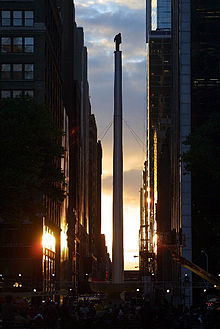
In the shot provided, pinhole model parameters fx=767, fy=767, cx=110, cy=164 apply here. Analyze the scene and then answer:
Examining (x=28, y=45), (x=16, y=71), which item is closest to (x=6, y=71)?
(x=16, y=71)

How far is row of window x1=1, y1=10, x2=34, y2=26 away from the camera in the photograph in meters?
95.6

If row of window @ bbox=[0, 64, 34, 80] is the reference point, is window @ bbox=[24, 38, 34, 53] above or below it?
above

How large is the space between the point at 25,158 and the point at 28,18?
44.5m

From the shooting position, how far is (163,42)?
196m

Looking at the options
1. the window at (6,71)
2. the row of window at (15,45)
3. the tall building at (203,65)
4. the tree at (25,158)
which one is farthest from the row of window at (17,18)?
the tree at (25,158)

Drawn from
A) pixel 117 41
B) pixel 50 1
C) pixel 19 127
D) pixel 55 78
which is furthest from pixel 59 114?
pixel 19 127

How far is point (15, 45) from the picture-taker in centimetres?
9544

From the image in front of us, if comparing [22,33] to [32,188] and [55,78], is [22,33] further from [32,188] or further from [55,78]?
[32,188]

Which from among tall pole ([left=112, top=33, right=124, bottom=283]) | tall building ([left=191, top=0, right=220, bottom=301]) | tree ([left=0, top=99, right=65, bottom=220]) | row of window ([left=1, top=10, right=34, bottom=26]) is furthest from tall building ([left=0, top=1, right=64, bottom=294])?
tree ([left=0, top=99, right=65, bottom=220])

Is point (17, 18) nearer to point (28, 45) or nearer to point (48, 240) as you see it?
point (28, 45)

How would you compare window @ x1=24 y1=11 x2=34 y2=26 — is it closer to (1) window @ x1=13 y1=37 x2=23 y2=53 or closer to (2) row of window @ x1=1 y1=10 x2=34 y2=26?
(2) row of window @ x1=1 y1=10 x2=34 y2=26

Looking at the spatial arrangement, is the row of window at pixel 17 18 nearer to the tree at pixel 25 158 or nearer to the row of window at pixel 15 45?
the row of window at pixel 15 45

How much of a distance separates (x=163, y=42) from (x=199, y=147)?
148 metres

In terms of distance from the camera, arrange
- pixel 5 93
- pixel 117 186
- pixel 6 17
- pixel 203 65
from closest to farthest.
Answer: pixel 117 186, pixel 5 93, pixel 6 17, pixel 203 65
